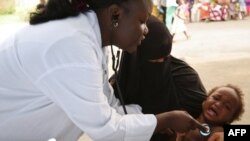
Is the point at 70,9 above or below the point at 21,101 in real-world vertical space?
above

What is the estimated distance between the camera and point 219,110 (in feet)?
6.40

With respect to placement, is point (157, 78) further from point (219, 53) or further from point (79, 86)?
point (219, 53)

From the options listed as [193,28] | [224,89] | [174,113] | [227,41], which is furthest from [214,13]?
[174,113]

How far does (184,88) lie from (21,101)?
2.71 ft

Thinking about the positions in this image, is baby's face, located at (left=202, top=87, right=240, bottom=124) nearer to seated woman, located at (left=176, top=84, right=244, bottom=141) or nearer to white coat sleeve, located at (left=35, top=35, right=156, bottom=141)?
seated woman, located at (left=176, top=84, right=244, bottom=141)

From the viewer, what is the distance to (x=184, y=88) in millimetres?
1719

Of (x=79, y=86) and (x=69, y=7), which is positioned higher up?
(x=69, y=7)

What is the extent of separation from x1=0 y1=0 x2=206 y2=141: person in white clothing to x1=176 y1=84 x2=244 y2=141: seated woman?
0.67m

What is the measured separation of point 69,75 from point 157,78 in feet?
2.46

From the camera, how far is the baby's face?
1.92 m

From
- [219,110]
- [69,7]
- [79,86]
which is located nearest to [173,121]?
[79,86]

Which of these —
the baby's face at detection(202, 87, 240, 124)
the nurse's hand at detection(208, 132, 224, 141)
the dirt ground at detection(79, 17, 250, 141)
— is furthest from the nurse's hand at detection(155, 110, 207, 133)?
the dirt ground at detection(79, 17, 250, 141)

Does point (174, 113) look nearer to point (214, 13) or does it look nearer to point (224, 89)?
point (224, 89)

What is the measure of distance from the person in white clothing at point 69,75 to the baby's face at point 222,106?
0.70 meters
